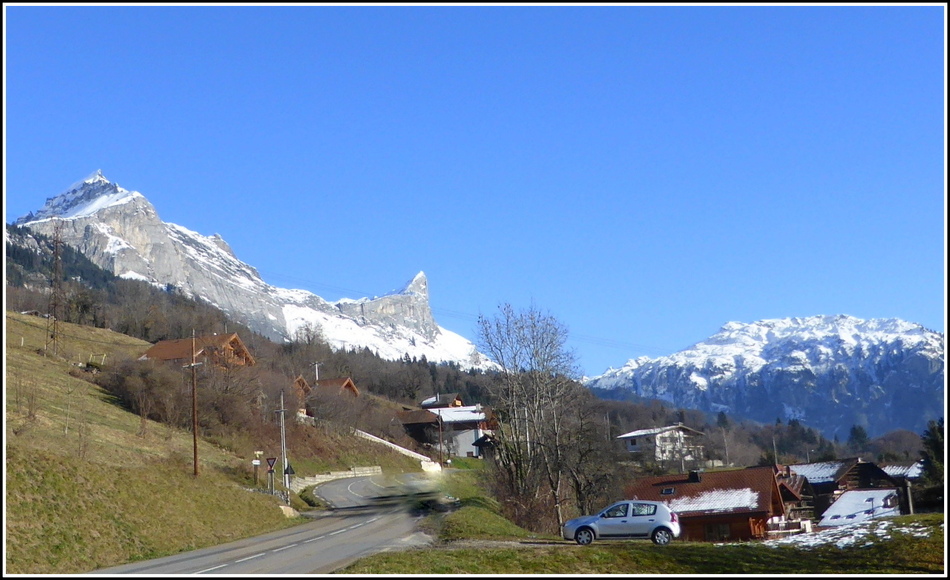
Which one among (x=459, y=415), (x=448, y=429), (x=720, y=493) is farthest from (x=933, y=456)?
(x=459, y=415)

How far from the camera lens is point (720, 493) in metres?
54.9

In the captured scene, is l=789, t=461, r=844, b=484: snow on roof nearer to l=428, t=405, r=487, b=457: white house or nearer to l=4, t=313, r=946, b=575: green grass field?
l=428, t=405, r=487, b=457: white house

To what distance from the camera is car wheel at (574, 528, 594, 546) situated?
981 inches

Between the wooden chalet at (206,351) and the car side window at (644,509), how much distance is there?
56.9 metres

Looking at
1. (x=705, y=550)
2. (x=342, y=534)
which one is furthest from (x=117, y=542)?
(x=705, y=550)

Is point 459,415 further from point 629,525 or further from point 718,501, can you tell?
point 629,525

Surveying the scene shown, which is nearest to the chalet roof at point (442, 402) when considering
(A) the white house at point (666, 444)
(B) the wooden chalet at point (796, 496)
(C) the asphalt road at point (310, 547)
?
(A) the white house at point (666, 444)

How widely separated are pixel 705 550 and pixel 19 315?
94.2 m

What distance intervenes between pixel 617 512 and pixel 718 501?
104ft

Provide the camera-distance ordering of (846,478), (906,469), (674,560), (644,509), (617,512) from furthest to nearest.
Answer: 1. (906,469)
2. (846,478)
3. (617,512)
4. (644,509)
5. (674,560)

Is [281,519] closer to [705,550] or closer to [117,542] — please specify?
[117,542]

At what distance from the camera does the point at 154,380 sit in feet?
209

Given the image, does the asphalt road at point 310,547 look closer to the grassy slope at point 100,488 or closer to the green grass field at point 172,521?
the green grass field at point 172,521

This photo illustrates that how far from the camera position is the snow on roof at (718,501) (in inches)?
2058
